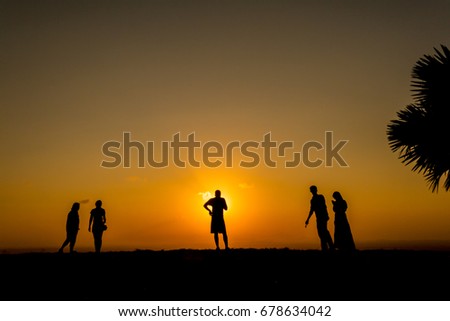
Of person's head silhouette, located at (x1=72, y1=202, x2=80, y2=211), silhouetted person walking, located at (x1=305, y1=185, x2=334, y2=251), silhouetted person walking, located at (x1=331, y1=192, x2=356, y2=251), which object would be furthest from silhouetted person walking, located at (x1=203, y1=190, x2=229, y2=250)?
person's head silhouette, located at (x1=72, y1=202, x2=80, y2=211)

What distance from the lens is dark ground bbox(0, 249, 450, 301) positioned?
26.6ft

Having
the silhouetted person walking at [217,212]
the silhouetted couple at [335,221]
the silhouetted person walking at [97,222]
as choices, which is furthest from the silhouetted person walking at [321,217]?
the silhouetted person walking at [97,222]

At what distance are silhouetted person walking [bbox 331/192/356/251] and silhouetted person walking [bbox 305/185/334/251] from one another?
1.28 ft

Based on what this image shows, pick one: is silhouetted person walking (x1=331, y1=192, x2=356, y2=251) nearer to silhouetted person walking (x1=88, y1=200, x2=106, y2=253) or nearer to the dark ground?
the dark ground

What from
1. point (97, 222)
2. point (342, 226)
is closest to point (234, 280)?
point (342, 226)

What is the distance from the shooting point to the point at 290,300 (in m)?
7.71

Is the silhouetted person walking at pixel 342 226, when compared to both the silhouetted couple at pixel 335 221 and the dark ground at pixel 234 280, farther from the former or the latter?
the dark ground at pixel 234 280

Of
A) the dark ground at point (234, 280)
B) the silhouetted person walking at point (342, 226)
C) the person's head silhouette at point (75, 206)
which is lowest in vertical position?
the dark ground at point (234, 280)

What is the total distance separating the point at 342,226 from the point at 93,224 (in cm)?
773

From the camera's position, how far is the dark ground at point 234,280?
8.11 meters

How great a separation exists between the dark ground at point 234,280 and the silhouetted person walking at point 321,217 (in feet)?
8.84
